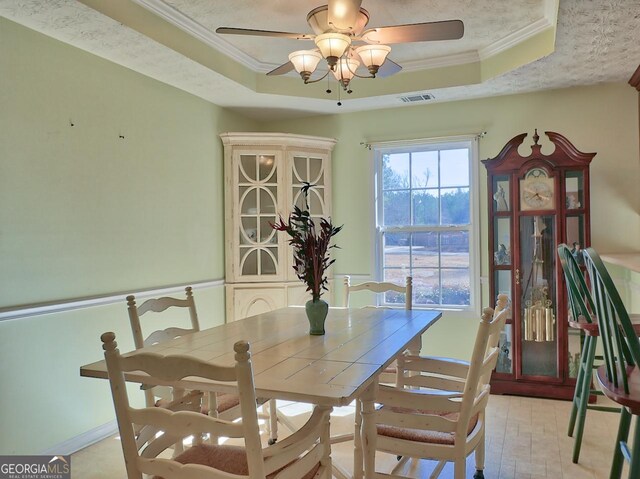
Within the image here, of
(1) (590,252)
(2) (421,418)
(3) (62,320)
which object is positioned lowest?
(2) (421,418)

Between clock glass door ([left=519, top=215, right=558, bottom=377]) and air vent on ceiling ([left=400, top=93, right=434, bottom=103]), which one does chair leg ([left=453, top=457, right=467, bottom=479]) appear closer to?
clock glass door ([left=519, top=215, right=558, bottom=377])

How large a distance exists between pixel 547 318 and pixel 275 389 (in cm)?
291

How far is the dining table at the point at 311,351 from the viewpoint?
149 centimetres

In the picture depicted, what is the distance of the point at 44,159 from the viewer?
2811 mm

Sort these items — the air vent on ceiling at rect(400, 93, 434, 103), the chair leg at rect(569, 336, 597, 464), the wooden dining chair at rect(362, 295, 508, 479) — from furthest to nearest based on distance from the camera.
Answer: the air vent on ceiling at rect(400, 93, 434, 103)
the chair leg at rect(569, 336, 597, 464)
the wooden dining chair at rect(362, 295, 508, 479)

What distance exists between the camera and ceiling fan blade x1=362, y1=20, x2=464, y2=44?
217cm

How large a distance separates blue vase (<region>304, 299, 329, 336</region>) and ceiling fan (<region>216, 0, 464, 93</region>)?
111cm

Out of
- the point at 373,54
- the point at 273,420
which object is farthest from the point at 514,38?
the point at 273,420

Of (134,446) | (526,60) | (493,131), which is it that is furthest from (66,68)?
(493,131)

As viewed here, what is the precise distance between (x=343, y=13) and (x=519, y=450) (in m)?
2.58

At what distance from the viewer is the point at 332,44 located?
2.18 metres

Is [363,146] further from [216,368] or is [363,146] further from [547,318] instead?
[216,368]

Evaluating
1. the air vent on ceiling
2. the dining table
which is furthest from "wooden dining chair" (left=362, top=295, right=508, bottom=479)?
the air vent on ceiling

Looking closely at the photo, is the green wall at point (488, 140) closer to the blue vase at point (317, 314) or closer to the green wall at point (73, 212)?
the green wall at point (73, 212)
